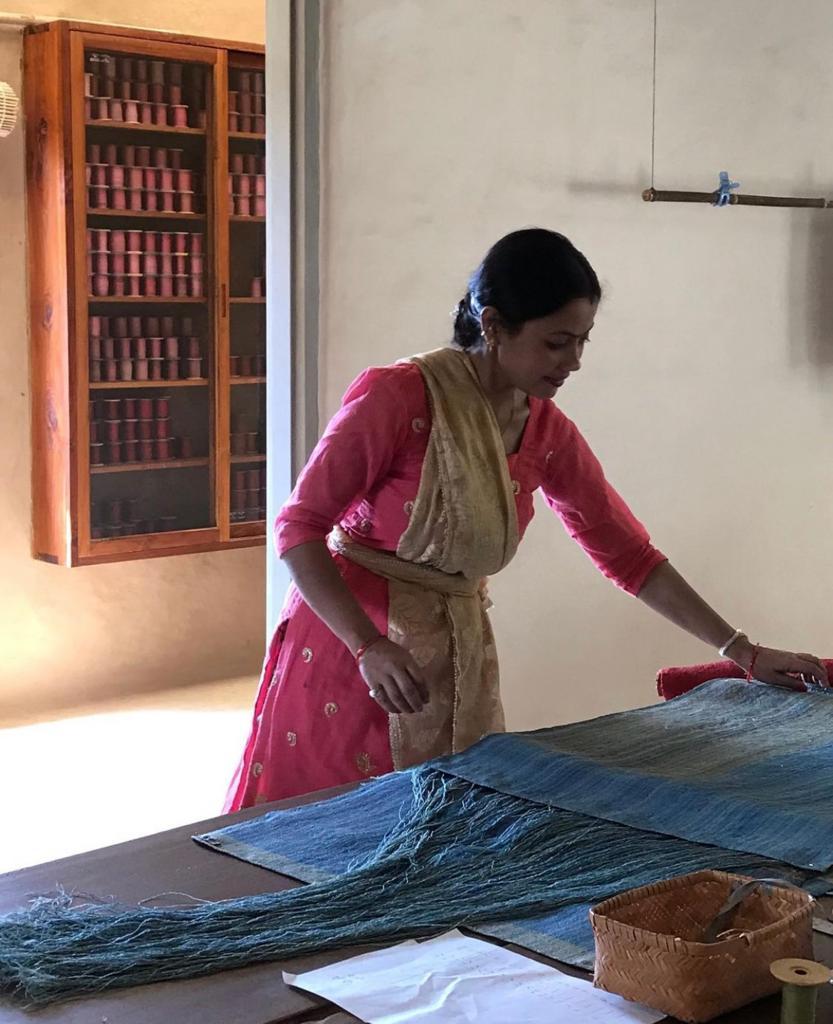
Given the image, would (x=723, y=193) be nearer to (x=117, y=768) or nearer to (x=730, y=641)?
(x=730, y=641)

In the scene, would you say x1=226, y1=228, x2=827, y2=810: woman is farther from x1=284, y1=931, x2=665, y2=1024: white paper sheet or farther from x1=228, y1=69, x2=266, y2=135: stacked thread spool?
x1=228, y1=69, x2=266, y2=135: stacked thread spool

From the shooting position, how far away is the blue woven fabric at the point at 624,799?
1.37 meters

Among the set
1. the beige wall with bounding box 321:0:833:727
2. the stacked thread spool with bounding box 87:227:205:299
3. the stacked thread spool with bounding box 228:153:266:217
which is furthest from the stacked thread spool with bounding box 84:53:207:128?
the beige wall with bounding box 321:0:833:727

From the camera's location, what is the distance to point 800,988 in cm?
96

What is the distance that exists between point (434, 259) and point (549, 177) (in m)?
0.34

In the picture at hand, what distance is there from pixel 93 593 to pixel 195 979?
3.78 m

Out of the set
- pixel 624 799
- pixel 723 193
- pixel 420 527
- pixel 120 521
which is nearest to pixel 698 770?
pixel 624 799

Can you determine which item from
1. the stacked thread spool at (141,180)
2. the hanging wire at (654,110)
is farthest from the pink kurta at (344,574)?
the stacked thread spool at (141,180)

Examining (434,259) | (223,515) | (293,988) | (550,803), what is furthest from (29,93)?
(293,988)

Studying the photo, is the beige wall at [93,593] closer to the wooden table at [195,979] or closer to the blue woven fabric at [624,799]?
the blue woven fabric at [624,799]

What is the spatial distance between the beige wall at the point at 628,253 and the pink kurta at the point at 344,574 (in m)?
0.95

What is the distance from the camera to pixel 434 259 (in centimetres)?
296

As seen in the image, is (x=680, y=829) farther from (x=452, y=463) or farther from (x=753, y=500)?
(x=753, y=500)

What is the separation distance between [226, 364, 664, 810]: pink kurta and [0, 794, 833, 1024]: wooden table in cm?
39
